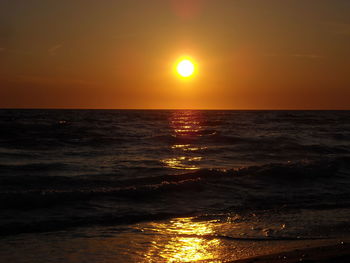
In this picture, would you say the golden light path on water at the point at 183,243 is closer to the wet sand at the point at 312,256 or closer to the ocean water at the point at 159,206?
the ocean water at the point at 159,206

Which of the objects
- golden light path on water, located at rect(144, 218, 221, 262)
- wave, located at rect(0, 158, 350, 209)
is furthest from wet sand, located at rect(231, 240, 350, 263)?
wave, located at rect(0, 158, 350, 209)

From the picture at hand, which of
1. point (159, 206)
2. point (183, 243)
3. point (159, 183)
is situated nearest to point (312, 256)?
point (183, 243)

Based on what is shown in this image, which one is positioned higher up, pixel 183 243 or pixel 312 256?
pixel 183 243

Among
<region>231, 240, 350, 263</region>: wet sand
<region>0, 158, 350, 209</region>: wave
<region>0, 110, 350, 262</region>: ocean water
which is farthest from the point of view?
<region>0, 158, 350, 209</region>: wave

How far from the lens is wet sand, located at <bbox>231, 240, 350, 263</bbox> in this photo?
597cm

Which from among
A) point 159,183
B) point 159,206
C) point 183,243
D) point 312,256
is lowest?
point 312,256

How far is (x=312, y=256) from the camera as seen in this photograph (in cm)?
616

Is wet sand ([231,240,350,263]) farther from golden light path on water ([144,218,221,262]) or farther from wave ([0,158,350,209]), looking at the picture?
wave ([0,158,350,209])

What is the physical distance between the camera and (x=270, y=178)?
14812 millimetres

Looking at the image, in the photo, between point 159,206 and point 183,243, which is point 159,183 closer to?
point 159,206

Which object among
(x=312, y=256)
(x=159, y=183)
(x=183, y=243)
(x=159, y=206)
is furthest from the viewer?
(x=159, y=183)

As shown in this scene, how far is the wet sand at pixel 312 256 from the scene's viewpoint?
5.97m

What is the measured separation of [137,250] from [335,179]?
10220 millimetres

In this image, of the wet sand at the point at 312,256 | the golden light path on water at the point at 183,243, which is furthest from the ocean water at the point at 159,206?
the wet sand at the point at 312,256
